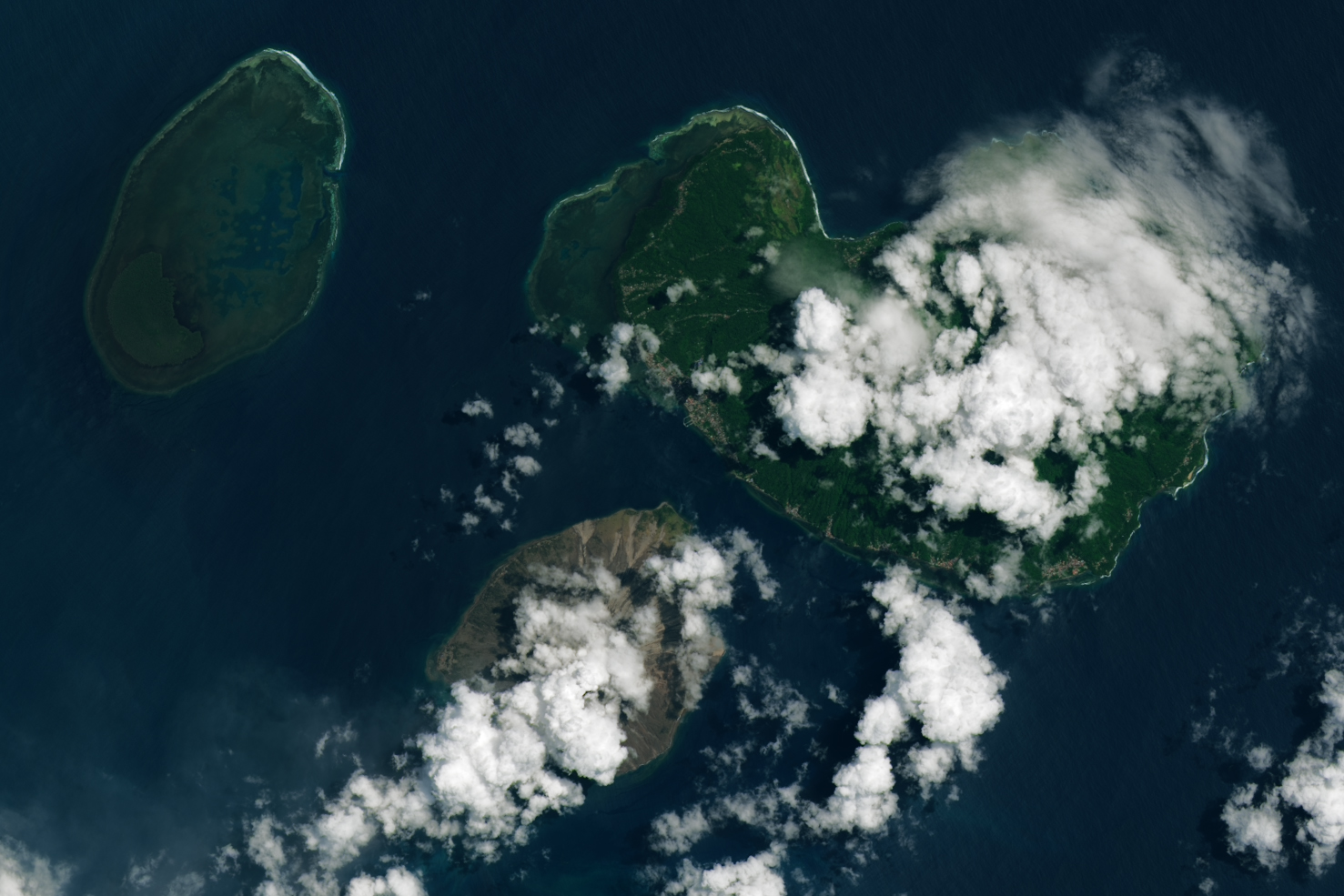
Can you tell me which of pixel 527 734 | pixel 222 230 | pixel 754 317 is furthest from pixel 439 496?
pixel 754 317

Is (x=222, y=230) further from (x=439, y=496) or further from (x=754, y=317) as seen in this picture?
(x=754, y=317)

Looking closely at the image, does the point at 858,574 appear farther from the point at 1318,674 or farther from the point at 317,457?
the point at 317,457

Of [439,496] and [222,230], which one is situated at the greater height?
[222,230]

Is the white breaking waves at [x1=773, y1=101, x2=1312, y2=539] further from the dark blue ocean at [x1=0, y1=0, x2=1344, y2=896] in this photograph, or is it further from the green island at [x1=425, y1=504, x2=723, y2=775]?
the green island at [x1=425, y1=504, x2=723, y2=775]

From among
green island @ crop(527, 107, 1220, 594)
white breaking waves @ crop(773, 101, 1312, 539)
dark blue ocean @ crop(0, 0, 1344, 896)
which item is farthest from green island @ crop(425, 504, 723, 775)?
white breaking waves @ crop(773, 101, 1312, 539)

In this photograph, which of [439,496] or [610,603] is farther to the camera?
[610,603]

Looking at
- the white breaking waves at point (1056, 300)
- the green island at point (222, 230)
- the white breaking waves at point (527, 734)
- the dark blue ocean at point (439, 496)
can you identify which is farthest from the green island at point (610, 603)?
the green island at point (222, 230)

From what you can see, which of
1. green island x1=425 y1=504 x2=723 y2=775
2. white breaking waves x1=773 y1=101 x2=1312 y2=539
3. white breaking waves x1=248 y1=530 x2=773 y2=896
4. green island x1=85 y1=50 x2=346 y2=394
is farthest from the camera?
green island x1=425 y1=504 x2=723 y2=775

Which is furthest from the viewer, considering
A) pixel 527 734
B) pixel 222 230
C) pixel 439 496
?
pixel 222 230

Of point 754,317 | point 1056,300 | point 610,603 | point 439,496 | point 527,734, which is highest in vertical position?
point 1056,300
